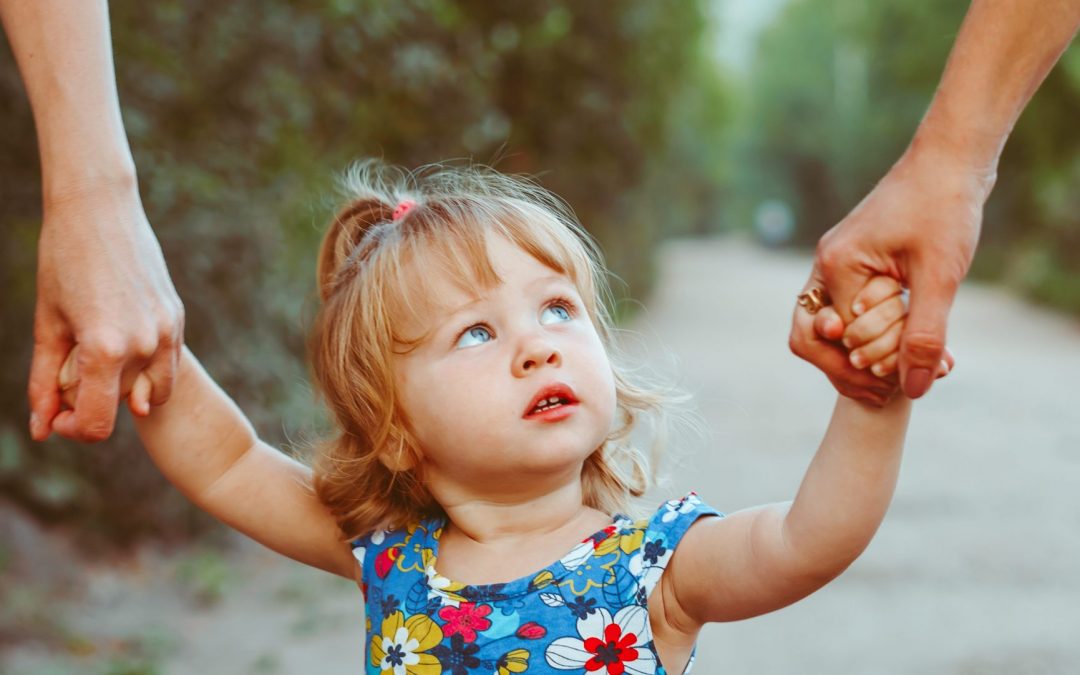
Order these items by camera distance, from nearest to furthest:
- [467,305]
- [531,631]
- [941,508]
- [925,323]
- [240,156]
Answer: [925,323] < [531,631] < [467,305] < [240,156] < [941,508]

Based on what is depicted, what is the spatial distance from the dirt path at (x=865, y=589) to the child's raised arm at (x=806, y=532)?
609 mm

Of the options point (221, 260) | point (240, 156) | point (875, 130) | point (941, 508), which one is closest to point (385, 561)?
point (240, 156)

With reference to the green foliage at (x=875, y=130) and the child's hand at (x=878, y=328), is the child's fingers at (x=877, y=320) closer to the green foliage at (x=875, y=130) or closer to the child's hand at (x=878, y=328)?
the child's hand at (x=878, y=328)

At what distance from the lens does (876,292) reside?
133 centimetres

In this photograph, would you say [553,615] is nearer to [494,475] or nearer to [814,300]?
[494,475]

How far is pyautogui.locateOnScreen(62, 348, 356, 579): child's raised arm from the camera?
1887 millimetres

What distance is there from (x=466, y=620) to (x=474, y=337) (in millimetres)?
416

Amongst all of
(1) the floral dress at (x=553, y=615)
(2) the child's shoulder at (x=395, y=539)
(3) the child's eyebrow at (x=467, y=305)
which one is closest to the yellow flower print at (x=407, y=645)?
(1) the floral dress at (x=553, y=615)

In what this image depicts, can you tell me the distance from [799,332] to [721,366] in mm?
10397

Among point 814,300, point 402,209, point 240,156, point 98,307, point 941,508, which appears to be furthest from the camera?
point 941,508

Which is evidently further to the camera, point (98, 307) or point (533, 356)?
point (533, 356)

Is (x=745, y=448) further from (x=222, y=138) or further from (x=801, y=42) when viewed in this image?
(x=801, y=42)

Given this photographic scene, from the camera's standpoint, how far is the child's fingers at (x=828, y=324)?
136 centimetres

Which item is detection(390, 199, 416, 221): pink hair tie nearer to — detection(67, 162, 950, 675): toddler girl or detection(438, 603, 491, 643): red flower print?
detection(67, 162, 950, 675): toddler girl
